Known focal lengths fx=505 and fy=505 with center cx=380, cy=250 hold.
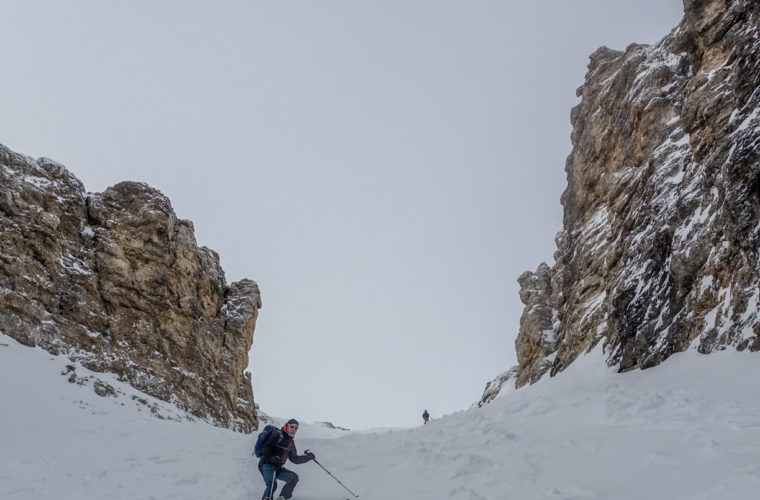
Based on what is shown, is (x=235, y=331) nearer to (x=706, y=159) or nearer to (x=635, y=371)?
(x=635, y=371)

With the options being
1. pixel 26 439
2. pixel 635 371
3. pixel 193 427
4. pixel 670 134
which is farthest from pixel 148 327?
pixel 670 134

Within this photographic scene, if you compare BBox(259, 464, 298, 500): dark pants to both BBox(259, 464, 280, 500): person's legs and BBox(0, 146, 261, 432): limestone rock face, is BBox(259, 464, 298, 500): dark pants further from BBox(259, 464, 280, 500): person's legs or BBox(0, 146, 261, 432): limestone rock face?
BBox(0, 146, 261, 432): limestone rock face

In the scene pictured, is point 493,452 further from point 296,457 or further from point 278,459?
point 278,459

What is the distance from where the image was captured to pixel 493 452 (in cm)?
1195

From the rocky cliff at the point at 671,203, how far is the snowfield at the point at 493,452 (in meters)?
1.97

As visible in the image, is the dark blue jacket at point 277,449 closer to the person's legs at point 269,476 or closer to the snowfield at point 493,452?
the person's legs at point 269,476

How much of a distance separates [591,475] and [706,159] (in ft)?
51.4

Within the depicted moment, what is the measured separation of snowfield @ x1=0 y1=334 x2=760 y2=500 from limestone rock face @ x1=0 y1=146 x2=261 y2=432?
823 cm

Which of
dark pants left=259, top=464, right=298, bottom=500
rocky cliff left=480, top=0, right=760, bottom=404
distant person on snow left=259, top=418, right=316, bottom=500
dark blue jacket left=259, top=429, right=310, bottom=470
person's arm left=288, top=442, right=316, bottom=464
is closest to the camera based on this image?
dark pants left=259, top=464, right=298, bottom=500

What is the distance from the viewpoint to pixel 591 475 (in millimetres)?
9008

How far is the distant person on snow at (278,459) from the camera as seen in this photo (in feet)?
34.2

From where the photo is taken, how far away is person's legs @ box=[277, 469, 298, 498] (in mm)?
10332

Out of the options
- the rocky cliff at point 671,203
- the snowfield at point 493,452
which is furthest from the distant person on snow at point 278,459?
the rocky cliff at point 671,203

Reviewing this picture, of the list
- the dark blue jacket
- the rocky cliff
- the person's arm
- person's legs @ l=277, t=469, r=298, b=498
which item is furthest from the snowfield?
the rocky cliff
